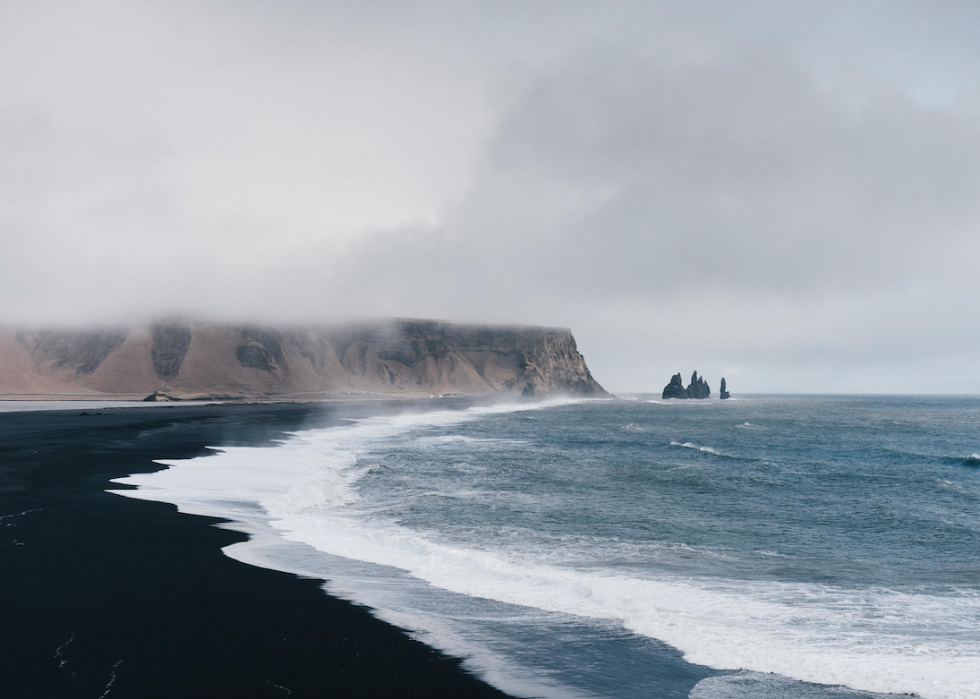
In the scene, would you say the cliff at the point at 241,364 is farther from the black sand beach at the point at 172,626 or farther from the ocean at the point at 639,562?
the black sand beach at the point at 172,626

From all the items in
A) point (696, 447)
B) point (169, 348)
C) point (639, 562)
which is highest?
point (169, 348)

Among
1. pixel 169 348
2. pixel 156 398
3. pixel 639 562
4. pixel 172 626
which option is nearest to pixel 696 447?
pixel 639 562

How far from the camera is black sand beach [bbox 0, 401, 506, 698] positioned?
5.75 m

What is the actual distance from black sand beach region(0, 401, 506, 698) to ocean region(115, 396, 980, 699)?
629mm

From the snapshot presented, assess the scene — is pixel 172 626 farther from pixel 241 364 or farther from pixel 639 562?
pixel 241 364

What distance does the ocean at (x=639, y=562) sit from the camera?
22.7ft

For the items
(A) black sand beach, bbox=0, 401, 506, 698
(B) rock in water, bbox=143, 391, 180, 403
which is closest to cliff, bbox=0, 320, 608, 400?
(B) rock in water, bbox=143, 391, 180, 403

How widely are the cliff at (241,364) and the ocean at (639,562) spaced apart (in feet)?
351

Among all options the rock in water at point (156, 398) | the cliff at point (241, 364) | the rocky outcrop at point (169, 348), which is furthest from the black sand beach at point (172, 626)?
the rocky outcrop at point (169, 348)

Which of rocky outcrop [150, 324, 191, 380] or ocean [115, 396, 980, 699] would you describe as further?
rocky outcrop [150, 324, 191, 380]

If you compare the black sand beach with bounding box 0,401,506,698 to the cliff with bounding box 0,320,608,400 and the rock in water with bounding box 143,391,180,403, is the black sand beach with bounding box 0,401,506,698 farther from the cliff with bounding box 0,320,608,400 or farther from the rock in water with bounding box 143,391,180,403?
the cliff with bounding box 0,320,608,400

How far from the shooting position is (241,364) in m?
153

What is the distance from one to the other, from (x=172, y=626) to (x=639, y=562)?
8.39m

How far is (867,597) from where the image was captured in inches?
402
